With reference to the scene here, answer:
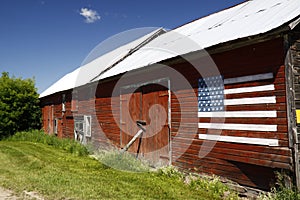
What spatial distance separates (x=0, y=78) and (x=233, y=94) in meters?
18.8

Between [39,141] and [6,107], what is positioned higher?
[6,107]

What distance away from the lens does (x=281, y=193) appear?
5.17 meters

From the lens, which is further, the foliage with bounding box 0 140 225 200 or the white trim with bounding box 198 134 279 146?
the foliage with bounding box 0 140 225 200

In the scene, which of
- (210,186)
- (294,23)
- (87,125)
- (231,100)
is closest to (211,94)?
(231,100)

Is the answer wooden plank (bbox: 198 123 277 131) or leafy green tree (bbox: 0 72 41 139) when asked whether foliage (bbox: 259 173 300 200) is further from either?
leafy green tree (bbox: 0 72 41 139)

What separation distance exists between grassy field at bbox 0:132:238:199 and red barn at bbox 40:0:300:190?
91 centimetres

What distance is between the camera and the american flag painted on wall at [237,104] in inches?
230

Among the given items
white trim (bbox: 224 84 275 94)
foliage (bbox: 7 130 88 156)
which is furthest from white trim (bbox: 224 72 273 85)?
foliage (bbox: 7 130 88 156)

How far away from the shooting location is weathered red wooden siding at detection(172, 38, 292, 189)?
5551 millimetres

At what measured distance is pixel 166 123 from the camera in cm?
880

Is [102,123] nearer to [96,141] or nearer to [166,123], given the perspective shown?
[96,141]

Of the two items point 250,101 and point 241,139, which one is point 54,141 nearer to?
point 241,139

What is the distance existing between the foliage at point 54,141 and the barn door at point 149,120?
2134 mm

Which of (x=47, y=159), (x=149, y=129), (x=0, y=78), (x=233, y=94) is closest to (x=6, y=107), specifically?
(x=0, y=78)
